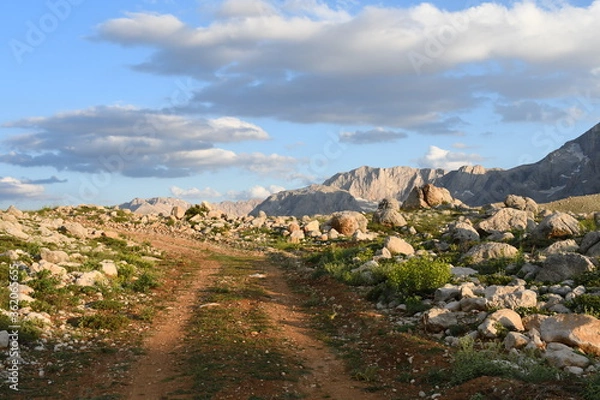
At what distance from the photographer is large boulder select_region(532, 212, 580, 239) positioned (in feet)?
98.7

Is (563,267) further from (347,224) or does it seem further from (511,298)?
(347,224)

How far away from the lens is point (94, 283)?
2195cm

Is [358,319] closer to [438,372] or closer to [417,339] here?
[417,339]

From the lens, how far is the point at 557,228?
30.2 m

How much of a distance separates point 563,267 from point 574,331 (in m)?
7.63

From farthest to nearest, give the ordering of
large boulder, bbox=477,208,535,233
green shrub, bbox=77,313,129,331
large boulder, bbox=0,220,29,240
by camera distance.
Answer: large boulder, bbox=477,208,535,233
large boulder, bbox=0,220,29,240
green shrub, bbox=77,313,129,331

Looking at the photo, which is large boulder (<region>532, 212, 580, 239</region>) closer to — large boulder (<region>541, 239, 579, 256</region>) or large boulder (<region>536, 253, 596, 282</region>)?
large boulder (<region>541, 239, 579, 256</region>)

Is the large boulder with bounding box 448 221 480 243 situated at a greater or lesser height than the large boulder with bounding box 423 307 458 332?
greater

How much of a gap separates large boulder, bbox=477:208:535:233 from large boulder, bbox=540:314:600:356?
876 inches

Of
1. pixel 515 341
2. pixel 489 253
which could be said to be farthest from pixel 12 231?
pixel 515 341

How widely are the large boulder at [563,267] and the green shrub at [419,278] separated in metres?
3.44

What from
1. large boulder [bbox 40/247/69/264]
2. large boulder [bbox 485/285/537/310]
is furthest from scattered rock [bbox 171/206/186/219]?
large boulder [bbox 485/285/537/310]

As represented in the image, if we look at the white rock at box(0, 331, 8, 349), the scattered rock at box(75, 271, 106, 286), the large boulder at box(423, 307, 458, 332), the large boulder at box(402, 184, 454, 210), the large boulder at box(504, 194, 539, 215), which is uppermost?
the large boulder at box(402, 184, 454, 210)

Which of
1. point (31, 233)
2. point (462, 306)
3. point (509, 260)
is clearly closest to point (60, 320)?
point (462, 306)
